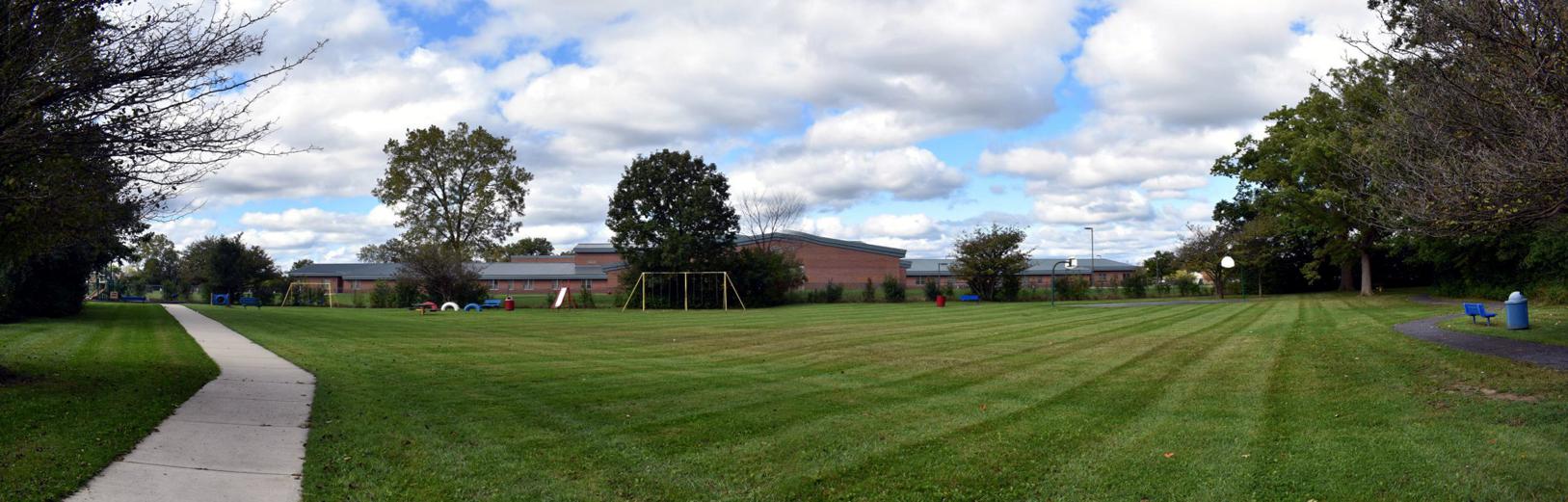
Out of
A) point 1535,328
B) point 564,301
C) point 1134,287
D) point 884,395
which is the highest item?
point 1134,287

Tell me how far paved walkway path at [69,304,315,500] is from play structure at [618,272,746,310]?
33647mm

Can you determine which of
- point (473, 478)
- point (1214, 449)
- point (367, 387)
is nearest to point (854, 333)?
point (367, 387)

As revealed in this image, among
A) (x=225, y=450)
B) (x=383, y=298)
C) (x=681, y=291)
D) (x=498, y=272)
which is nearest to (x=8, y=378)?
(x=225, y=450)

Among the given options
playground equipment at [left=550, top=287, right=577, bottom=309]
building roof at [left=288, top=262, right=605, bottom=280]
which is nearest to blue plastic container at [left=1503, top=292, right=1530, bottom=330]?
playground equipment at [left=550, top=287, right=577, bottom=309]

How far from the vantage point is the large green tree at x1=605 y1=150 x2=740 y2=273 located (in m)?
46.6

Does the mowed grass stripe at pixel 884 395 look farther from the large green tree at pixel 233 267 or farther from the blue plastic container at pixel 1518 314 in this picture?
the large green tree at pixel 233 267

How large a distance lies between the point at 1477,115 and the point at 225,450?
13.1 metres

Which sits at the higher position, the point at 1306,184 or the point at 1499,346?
the point at 1306,184

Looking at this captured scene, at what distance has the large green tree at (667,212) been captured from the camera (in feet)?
153

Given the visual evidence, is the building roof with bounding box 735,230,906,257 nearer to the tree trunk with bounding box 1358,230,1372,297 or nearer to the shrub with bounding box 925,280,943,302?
the shrub with bounding box 925,280,943,302

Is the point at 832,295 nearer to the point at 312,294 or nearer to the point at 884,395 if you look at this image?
the point at 312,294

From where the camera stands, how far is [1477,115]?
9641 mm

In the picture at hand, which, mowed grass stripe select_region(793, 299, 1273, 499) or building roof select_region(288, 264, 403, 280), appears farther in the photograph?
building roof select_region(288, 264, 403, 280)

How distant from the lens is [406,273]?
46.8m
